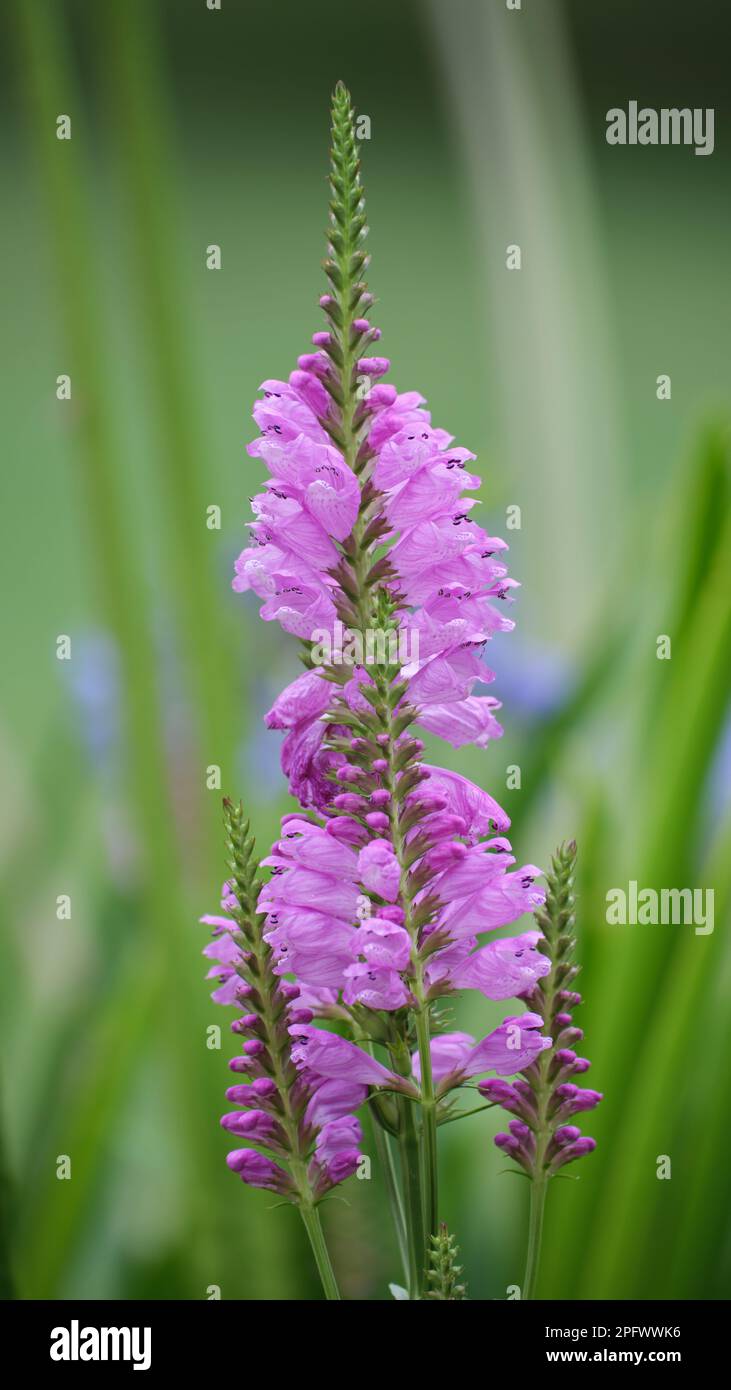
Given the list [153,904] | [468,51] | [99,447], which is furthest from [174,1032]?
[468,51]

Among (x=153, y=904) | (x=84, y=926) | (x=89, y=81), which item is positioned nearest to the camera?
(x=153, y=904)

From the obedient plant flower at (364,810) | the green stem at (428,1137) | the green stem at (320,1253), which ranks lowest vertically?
the green stem at (320,1253)

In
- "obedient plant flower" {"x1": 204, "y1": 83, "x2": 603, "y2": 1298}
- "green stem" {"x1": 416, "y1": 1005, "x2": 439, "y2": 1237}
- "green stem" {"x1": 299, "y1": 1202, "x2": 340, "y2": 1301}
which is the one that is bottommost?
"green stem" {"x1": 299, "y1": 1202, "x2": 340, "y2": 1301}

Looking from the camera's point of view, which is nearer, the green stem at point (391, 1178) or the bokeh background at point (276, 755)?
the green stem at point (391, 1178)

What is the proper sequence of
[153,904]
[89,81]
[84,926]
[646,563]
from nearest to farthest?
[153,904]
[646,563]
[84,926]
[89,81]

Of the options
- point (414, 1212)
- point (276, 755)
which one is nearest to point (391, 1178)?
point (414, 1212)

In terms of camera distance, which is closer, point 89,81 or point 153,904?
point 153,904
